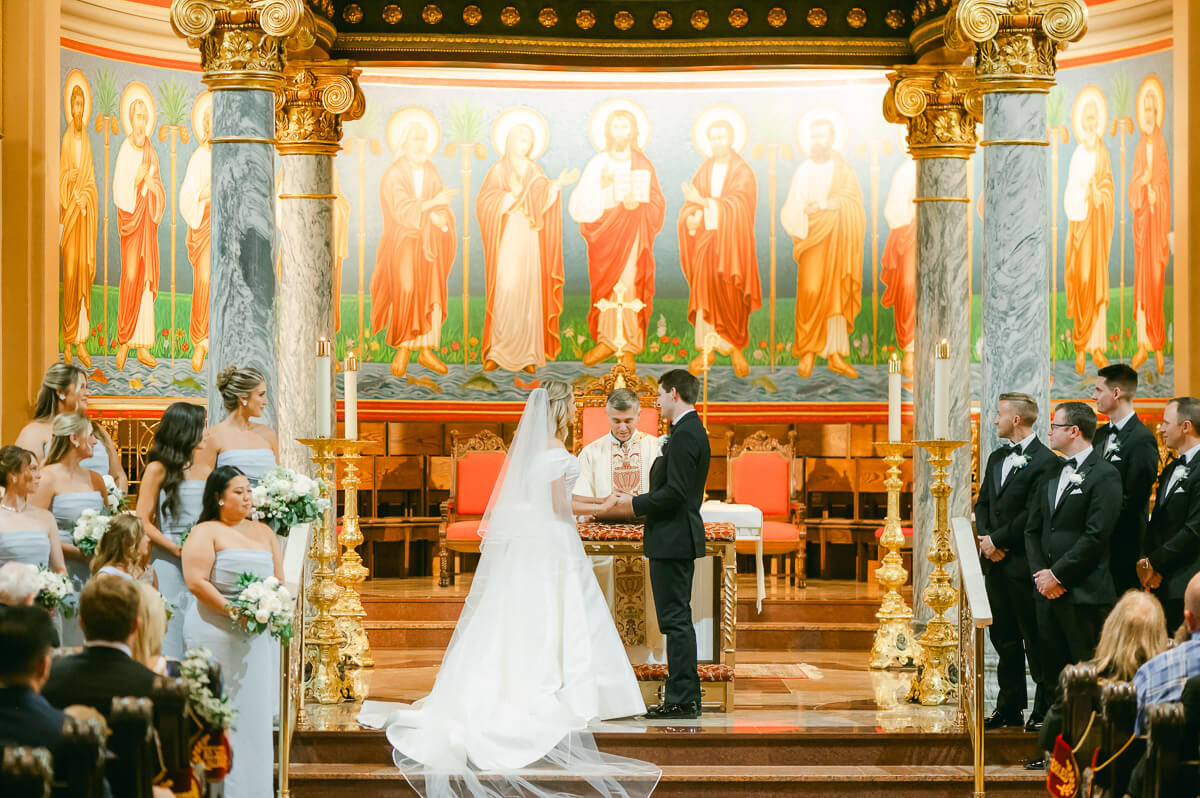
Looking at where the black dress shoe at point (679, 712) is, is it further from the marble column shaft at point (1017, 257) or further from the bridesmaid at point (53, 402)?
the bridesmaid at point (53, 402)

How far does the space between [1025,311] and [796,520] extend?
4.19 meters

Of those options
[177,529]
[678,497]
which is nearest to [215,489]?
[177,529]

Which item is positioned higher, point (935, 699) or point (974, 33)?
point (974, 33)

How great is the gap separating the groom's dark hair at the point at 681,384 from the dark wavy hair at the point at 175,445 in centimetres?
238

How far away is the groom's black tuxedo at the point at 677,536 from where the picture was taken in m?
7.66

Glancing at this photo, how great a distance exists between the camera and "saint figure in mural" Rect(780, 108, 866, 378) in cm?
1401

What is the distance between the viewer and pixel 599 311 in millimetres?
14086

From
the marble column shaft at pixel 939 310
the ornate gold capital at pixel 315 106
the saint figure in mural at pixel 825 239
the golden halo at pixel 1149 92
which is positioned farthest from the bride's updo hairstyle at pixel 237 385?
the golden halo at pixel 1149 92

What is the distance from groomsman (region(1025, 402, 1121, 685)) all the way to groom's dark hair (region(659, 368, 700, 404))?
187cm

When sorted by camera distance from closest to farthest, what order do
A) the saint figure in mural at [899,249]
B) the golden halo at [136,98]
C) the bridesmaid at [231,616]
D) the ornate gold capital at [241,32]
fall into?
the bridesmaid at [231,616] < the ornate gold capital at [241,32] < the golden halo at [136,98] < the saint figure in mural at [899,249]

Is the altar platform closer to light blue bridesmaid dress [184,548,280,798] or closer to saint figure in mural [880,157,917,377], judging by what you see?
light blue bridesmaid dress [184,548,280,798]

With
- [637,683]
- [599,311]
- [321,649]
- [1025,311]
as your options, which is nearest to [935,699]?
[637,683]

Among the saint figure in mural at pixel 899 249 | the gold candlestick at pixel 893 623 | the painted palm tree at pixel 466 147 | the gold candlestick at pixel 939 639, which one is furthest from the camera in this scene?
the painted palm tree at pixel 466 147

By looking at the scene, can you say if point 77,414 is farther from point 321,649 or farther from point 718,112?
point 718,112
